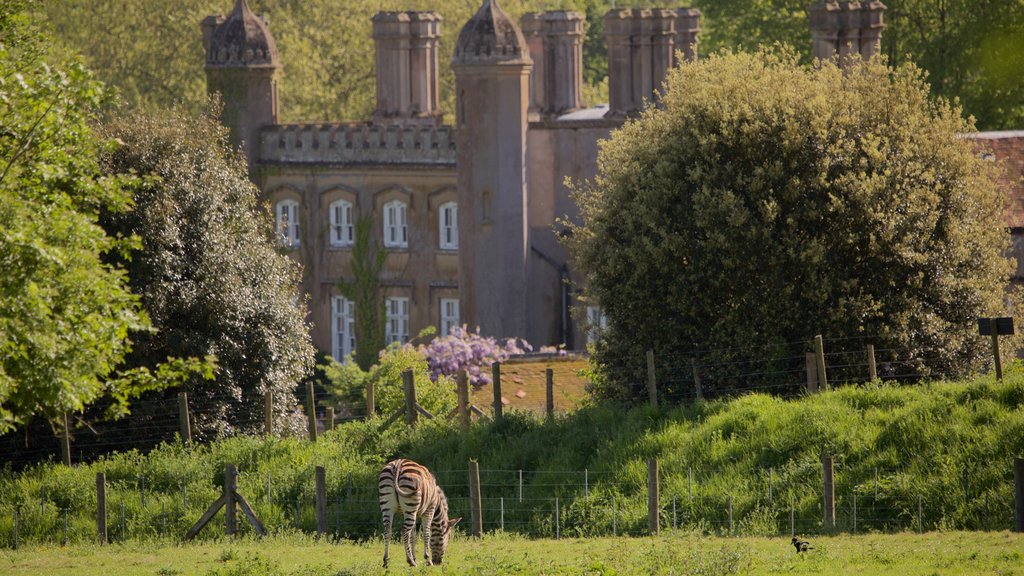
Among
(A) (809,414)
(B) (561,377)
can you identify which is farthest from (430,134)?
(A) (809,414)

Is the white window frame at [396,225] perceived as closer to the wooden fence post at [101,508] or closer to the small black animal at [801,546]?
the wooden fence post at [101,508]

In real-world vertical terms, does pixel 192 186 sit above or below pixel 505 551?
above

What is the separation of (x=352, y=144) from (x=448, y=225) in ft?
12.9

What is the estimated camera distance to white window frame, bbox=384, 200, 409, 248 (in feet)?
175

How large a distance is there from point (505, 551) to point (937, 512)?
5.70m

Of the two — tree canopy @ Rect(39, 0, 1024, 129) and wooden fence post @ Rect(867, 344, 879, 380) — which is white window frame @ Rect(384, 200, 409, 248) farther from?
wooden fence post @ Rect(867, 344, 879, 380)

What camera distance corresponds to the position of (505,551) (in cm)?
2098

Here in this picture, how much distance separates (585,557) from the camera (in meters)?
19.4

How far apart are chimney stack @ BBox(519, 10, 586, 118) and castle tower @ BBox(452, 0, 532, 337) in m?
4.55

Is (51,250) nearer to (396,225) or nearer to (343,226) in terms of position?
(396,225)

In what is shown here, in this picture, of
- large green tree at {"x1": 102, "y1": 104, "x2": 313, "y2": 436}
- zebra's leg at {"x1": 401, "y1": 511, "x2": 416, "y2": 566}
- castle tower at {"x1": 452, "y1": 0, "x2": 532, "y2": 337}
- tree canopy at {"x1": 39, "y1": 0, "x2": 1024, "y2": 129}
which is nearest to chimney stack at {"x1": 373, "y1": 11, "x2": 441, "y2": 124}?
castle tower at {"x1": 452, "y1": 0, "x2": 532, "y2": 337}

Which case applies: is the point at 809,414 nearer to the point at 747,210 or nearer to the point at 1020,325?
the point at 747,210

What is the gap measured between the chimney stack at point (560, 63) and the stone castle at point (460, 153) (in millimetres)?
43

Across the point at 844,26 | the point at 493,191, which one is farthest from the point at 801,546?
the point at 493,191
